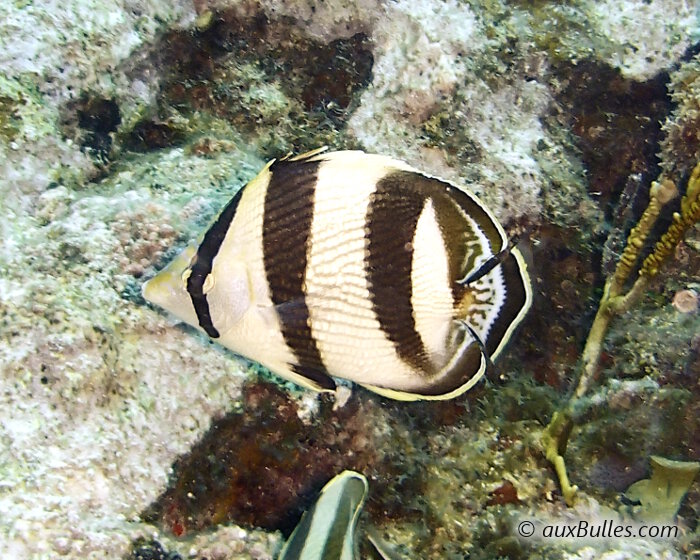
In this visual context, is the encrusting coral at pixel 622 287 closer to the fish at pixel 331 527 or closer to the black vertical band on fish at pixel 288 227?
the fish at pixel 331 527

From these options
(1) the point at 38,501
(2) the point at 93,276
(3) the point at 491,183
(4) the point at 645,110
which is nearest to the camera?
(1) the point at 38,501

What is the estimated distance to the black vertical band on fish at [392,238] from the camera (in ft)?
4.89

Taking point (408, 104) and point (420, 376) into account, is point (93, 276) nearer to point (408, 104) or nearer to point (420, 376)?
point (420, 376)

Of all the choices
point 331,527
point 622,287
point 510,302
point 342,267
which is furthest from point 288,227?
point 622,287

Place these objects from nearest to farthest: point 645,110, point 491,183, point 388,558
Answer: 1. point 388,558
2. point 491,183
3. point 645,110

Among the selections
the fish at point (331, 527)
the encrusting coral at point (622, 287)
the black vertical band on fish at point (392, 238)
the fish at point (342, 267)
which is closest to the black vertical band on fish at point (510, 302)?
the fish at point (342, 267)

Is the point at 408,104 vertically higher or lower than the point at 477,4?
lower

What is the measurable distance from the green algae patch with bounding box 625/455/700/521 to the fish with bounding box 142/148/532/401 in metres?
1.17

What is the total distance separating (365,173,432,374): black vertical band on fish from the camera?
149cm

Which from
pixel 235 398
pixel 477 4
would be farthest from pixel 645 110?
pixel 235 398

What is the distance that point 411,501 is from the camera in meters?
2.40

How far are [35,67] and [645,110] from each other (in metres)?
2.87


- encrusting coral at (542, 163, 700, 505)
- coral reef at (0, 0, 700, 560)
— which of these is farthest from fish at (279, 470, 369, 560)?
encrusting coral at (542, 163, 700, 505)

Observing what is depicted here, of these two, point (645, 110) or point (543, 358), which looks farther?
point (645, 110)
